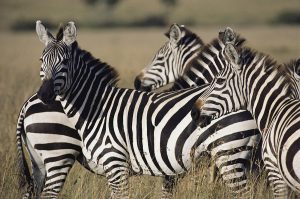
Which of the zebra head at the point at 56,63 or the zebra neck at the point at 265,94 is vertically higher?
the zebra head at the point at 56,63

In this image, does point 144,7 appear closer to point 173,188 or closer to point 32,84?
point 32,84

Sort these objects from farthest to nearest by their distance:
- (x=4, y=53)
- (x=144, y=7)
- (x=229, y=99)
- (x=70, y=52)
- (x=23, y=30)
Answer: (x=144, y=7)
(x=23, y=30)
(x=4, y=53)
(x=70, y=52)
(x=229, y=99)

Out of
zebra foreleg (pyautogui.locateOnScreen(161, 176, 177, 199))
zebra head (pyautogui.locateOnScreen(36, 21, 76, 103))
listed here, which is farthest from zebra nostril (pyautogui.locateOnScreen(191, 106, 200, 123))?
zebra head (pyautogui.locateOnScreen(36, 21, 76, 103))

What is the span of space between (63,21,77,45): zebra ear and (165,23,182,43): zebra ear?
10.3ft

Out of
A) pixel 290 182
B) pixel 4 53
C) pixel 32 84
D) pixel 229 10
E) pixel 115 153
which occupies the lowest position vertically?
pixel 290 182

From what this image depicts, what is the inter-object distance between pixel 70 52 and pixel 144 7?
6414cm

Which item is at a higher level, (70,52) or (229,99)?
(70,52)

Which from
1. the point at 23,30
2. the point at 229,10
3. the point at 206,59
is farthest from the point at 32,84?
the point at 229,10

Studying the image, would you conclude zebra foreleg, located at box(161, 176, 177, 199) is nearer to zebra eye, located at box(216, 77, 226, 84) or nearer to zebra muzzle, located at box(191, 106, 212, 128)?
zebra muzzle, located at box(191, 106, 212, 128)

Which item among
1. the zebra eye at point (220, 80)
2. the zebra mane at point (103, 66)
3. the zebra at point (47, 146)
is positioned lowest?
the zebra at point (47, 146)

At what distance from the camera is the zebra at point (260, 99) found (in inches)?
266

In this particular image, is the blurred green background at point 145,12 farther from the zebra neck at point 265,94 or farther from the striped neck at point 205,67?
the zebra neck at point 265,94

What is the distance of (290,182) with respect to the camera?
6418 mm

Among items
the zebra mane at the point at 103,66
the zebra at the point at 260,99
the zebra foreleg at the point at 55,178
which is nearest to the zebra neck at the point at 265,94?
the zebra at the point at 260,99
